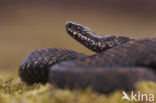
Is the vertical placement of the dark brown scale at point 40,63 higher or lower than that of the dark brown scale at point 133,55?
lower

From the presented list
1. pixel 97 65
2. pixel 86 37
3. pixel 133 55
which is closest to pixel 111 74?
pixel 133 55

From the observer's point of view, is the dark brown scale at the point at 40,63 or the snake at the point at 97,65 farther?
the dark brown scale at the point at 40,63

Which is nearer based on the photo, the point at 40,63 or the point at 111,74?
the point at 111,74

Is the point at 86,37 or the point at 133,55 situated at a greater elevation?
the point at 86,37

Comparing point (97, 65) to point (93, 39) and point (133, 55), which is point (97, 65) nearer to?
point (133, 55)

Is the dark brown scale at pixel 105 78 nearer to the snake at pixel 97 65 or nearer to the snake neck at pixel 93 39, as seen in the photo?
the snake at pixel 97 65

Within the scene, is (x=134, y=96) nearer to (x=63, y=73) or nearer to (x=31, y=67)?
(x=63, y=73)

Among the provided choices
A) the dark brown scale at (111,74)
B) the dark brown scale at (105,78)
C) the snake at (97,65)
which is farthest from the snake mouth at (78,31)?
the dark brown scale at (105,78)

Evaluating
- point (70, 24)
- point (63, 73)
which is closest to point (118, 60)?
point (63, 73)
